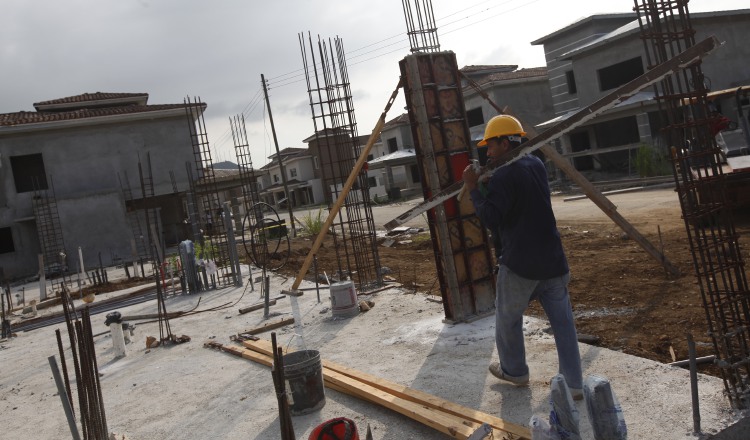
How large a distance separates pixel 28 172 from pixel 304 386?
85.0 feet

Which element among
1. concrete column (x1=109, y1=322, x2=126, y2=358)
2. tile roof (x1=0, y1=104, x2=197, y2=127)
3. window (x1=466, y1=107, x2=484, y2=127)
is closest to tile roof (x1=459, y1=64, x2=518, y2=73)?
window (x1=466, y1=107, x2=484, y2=127)

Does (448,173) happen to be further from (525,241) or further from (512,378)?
(512,378)

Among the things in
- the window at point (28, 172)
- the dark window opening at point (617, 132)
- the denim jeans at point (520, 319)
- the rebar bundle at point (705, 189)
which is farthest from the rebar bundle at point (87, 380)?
the dark window opening at point (617, 132)

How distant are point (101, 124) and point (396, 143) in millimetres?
24284

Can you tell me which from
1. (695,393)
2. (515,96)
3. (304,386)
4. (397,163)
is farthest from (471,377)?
(397,163)

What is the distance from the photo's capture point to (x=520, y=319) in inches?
167

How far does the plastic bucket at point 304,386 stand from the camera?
4477 millimetres

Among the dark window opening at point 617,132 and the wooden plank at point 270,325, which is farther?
the dark window opening at point 617,132

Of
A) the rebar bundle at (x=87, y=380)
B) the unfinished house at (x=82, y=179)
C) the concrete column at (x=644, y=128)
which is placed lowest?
the rebar bundle at (x=87, y=380)

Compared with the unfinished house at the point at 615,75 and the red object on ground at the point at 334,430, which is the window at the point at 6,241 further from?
the red object on ground at the point at 334,430

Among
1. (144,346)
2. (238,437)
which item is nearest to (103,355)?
(144,346)

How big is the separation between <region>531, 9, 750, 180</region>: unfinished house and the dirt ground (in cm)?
1233

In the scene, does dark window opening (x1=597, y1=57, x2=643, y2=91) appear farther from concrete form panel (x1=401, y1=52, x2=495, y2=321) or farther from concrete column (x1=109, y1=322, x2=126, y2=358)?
concrete column (x1=109, y1=322, x2=126, y2=358)

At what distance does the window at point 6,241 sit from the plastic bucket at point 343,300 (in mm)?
22110
